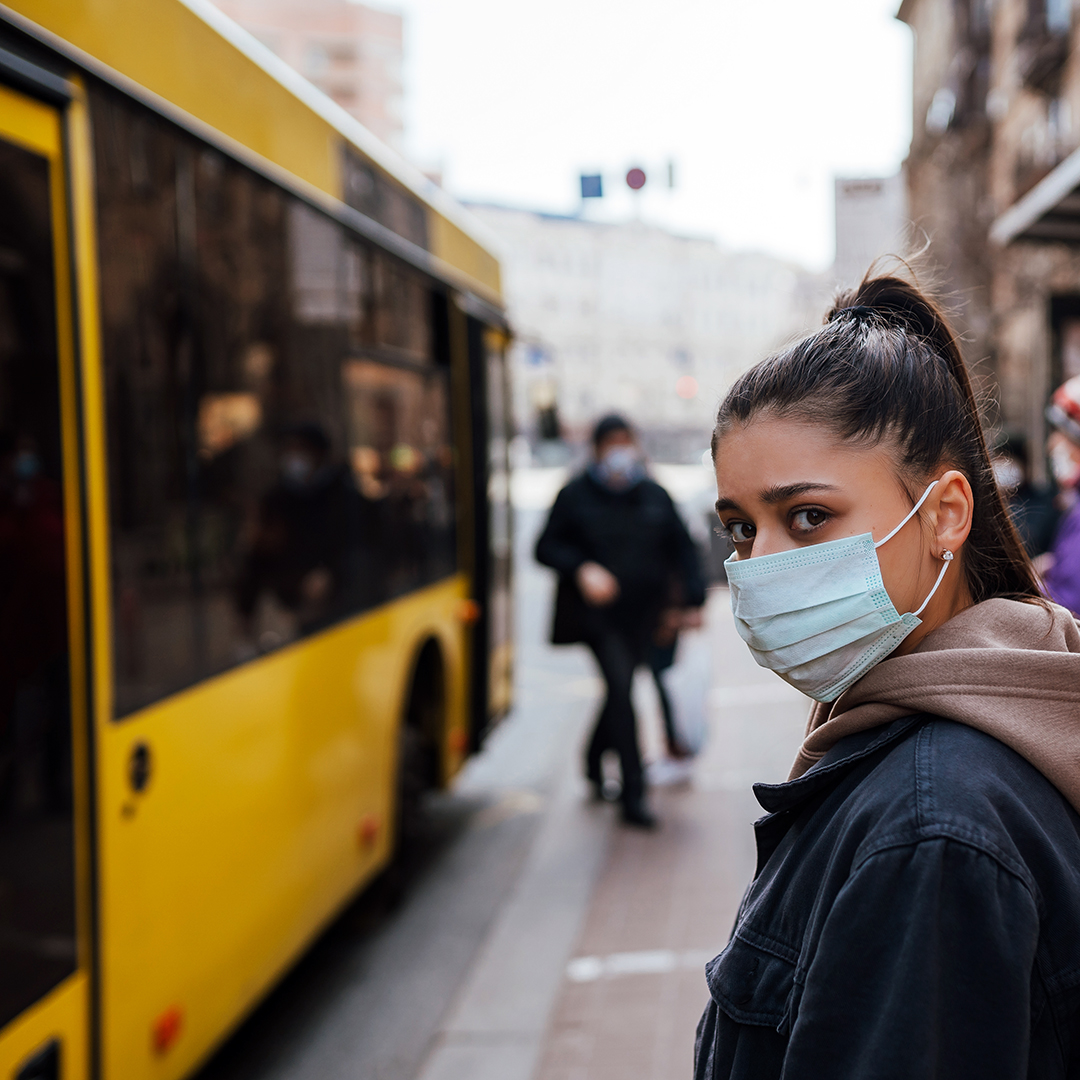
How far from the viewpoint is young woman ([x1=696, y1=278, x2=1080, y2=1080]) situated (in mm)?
984

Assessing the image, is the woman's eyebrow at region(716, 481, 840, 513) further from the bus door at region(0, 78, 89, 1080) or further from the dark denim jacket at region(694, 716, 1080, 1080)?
the bus door at region(0, 78, 89, 1080)

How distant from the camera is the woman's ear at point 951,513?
4.26 feet

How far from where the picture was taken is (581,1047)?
3.92 metres

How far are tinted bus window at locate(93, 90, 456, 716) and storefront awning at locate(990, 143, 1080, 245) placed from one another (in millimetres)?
4883

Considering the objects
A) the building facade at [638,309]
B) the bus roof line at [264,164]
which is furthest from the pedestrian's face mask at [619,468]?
the building facade at [638,309]

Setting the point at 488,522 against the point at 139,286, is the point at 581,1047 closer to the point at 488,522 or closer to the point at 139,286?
the point at 139,286

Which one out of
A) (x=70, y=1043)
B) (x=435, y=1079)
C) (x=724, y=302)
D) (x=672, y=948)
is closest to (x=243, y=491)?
(x=70, y=1043)

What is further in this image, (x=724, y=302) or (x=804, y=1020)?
(x=724, y=302)

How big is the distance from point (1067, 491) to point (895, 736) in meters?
5.33

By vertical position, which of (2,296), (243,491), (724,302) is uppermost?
(724,302)

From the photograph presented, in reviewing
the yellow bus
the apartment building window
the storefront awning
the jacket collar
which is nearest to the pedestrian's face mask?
the yellow bus

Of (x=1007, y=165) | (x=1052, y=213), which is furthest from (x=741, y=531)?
(x=1007, y=165)

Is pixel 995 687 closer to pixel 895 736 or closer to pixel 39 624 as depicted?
pixel 895 736

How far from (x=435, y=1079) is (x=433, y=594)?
2.56 meters
